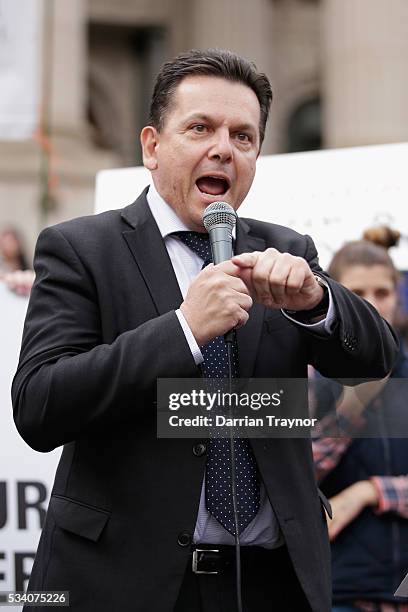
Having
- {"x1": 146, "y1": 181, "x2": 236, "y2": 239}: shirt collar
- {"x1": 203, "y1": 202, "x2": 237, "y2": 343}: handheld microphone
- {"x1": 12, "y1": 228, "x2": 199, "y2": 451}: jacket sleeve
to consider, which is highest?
{"x1": 146, "y1": 181, "x2": 236, "y2": 239}: shirt collar

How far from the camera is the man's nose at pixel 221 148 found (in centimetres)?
225

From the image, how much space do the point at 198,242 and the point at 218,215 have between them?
24 cm

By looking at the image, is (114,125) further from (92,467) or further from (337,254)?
(92,467)

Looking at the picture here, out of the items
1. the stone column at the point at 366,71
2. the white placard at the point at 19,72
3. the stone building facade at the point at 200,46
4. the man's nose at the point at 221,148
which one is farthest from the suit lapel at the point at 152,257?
the stone column at the point at 366,71

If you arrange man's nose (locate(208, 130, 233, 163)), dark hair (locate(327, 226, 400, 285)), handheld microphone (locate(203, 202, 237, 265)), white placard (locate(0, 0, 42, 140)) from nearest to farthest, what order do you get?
handheld microphone (locate(203, 202, 237, 265)), man's nose (locate(208, 130, 233, 163)), dark hair (locate(327, 226, 400, 285)), white placard (locate(0, 0, 42, 140))

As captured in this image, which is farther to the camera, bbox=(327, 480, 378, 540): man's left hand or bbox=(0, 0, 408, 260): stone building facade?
bbox=(0, 0, 408, 260): stone building facade

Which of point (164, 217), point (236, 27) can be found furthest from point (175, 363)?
point (236, 27)

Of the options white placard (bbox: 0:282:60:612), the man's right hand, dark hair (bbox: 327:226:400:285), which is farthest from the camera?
dark hair (bbox: 327:226:400:285)

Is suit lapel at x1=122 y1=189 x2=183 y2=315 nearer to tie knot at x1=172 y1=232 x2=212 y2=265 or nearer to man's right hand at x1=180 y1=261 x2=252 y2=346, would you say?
tie knot at x1=172 y1=232 x2=212 y2=265

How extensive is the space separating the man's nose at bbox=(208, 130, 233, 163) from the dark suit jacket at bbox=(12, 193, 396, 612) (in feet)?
0.77

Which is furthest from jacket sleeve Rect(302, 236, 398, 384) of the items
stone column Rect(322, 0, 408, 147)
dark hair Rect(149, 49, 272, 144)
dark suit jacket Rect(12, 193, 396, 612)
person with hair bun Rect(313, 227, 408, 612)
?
stone column Rect(322, 0, 408, 147)

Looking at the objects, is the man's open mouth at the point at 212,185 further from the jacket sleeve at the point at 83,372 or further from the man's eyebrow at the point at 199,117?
the jacket sleeve at the point at 83,372

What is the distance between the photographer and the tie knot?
2.33 m

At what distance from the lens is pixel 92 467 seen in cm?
213
